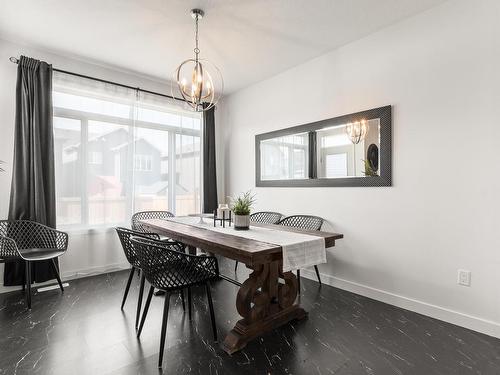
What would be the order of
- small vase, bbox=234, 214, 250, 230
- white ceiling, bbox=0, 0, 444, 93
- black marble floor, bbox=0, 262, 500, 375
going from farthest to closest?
small vase, bbox=234, 214, 250, 230 < white ceiling, bbox=0, 0, 444, 93 < black marble floor, bbox=0, 262, 500, 375

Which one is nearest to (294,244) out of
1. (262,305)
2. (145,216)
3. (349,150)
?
(262,305)

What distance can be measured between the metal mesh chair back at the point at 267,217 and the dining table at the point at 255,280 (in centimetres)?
114

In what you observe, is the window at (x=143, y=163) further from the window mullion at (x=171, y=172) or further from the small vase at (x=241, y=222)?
the small vase at (x=241, y=222)

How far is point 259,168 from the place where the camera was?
4230mm

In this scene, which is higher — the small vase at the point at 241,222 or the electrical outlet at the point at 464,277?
the small vase at the point at 241,222

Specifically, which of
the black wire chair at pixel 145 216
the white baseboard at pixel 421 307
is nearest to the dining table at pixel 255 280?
the white baseboard at pixel 421 307

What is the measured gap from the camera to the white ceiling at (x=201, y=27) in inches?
95.5

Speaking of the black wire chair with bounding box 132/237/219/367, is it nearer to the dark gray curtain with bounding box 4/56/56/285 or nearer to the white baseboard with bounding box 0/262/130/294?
the dark gray curtain with bounding box 4/56/56/285

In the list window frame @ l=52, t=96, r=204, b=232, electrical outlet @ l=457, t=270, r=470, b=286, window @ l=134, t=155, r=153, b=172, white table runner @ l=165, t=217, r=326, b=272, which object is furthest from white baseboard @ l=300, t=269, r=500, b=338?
window @ l=134, t=155, r=153, b=172

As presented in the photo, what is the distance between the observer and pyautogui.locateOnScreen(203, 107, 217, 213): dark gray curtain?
15.0 ft

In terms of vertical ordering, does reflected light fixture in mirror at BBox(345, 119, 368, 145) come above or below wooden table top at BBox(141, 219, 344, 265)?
above

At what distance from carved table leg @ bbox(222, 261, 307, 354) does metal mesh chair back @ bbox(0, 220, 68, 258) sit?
2.17 m

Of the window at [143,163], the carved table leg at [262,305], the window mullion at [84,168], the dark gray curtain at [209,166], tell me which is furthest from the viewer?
the dark gray curtain at [209,166]

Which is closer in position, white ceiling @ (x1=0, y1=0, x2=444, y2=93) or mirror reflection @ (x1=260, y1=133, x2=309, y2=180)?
white ceiling @ (x1=0, y1=0, x2=444, y2=93)
